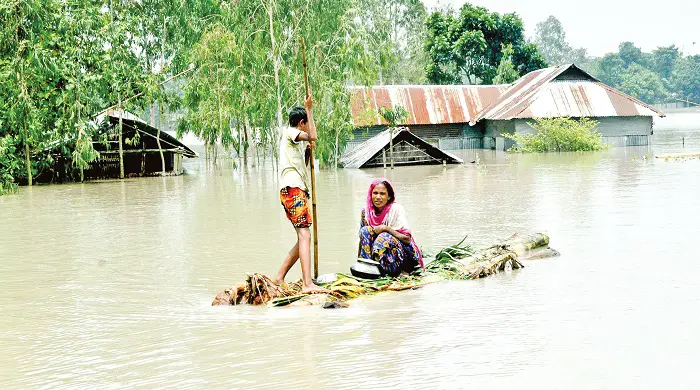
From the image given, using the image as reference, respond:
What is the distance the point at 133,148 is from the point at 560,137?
1791cm

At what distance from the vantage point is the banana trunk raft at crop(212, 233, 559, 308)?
7152 millimetres

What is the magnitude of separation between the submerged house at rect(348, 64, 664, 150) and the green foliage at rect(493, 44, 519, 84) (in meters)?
3.41

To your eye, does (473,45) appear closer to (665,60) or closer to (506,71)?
(506,71)

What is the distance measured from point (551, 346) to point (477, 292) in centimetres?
189

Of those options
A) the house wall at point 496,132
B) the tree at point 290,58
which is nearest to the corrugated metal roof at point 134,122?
the tree at point 290,58

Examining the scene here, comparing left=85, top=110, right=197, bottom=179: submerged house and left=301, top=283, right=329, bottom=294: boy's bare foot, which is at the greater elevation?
left=85, top=110, right=197, bottom=179: submerged house

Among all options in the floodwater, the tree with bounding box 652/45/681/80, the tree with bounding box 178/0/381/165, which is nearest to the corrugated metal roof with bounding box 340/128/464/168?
the tree with bounding box 178/0/381/165

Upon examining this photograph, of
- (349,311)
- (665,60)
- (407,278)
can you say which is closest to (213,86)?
(407,278)

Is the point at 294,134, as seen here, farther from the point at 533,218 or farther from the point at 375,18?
the point at 375,18

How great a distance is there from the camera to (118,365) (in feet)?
18.3

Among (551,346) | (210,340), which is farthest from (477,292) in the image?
(210,340)

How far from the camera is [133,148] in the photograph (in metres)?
29.0

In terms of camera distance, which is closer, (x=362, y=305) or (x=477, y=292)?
(x=362, y=305)

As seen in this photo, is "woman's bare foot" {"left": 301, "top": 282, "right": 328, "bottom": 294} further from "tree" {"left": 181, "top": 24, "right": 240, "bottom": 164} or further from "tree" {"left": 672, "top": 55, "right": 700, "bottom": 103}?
"tree" {"left": 672, "top": 55, "right": 700, "bottom": 103}
